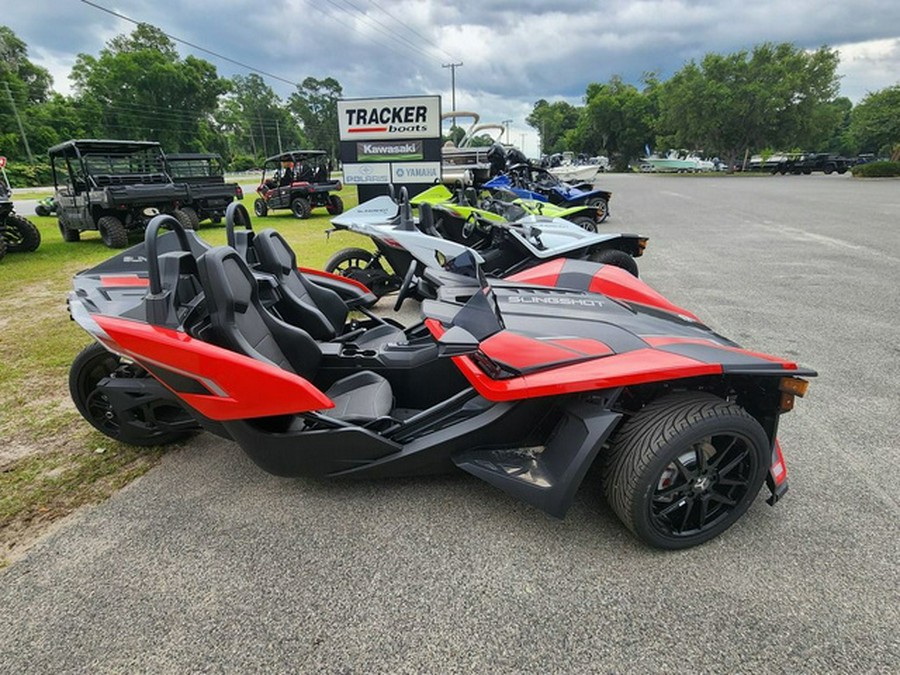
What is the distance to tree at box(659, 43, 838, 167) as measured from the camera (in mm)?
40719

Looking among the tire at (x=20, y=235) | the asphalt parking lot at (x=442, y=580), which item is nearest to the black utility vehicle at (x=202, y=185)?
the tire at (x=20, y=235)

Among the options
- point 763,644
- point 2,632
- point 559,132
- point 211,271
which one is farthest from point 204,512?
point 559,132

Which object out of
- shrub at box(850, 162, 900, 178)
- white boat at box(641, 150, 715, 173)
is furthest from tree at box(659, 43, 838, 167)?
shrub at box(850, 162, 900, 178)

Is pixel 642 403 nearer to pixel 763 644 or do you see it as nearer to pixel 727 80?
pixel 763 644

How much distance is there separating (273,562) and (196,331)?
103cm

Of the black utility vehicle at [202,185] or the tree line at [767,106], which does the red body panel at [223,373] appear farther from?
the tree line at [767,106]

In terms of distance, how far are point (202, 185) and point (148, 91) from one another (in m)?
49.1

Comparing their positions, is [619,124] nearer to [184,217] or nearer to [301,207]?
[301,207]

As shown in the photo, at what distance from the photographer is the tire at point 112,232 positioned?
981 centimetres

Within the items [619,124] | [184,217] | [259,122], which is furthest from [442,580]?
[259,122]

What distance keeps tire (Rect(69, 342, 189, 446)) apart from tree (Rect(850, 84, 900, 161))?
158 feet

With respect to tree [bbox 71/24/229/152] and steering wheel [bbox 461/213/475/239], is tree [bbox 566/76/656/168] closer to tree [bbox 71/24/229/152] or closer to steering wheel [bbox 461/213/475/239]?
tree [bbox 71/24/229/152]

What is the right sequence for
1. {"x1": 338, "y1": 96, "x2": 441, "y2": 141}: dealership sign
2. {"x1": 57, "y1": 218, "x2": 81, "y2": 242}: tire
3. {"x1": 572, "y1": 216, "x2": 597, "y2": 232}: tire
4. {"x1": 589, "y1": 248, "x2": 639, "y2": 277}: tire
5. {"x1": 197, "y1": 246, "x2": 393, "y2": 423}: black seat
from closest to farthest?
{"x1": 197, "y1": 246, "x2": 393, "y2": 423}: black seat
{"x1": 589, "y1": 248, "x2": 639, "y2": 277}: tire
{"x1": 572, "y1": 216, "x2": 597, "y2": 232}: tire
{"x1": 57, "y1": 218, "x2": 81, "y2": 242}: tire
{"x1": 338, "y1": 96, "x2": 441, "y2": 141}: dealership sign

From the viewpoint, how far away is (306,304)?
2.91 metres
